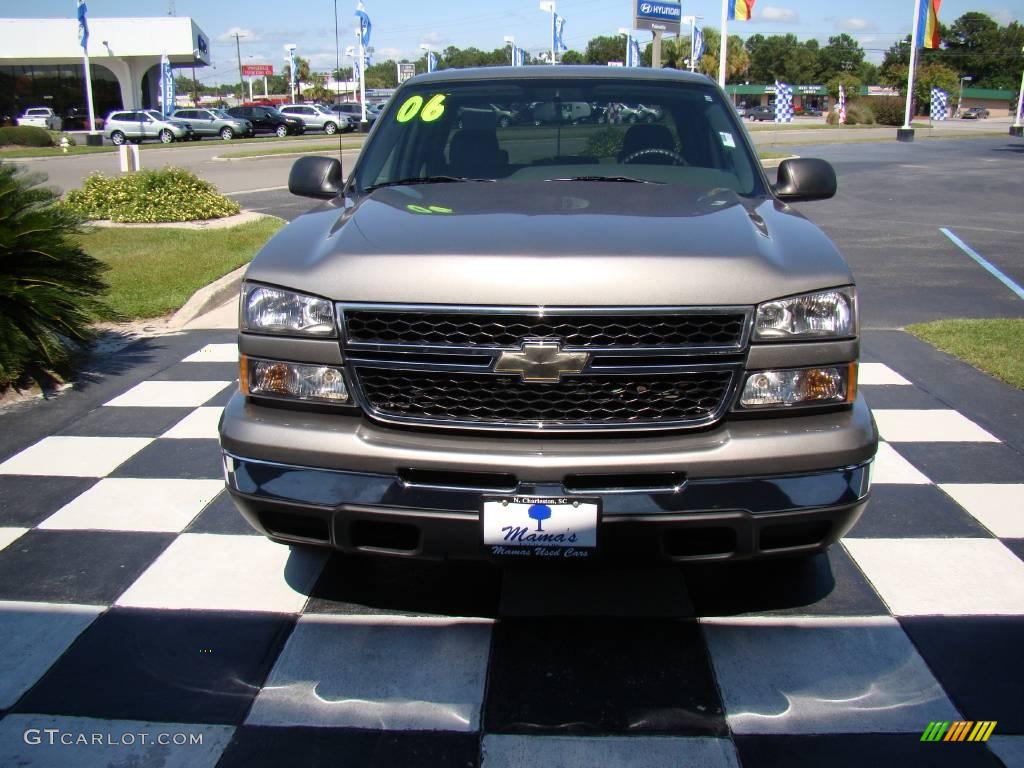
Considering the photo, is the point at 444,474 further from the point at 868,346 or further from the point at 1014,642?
the point at 868,346

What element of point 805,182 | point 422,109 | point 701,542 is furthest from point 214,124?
point 701,542

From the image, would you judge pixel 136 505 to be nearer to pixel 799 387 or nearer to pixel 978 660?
pixel 799 387

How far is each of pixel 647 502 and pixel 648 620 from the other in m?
0.77

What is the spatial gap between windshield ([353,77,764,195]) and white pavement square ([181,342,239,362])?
2.78 metres

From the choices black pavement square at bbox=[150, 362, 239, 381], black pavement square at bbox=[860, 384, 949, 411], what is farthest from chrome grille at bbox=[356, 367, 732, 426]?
black pavement square at bbox=[150, 362, 239, 381]

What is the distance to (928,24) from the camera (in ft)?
116

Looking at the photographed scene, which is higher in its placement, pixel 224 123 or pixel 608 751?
pixel 224 123

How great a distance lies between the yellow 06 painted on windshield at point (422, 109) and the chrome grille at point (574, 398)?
1.91m

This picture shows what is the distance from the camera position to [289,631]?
3061 millimetres

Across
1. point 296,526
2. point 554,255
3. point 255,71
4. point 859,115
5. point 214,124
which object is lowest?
point 296,526

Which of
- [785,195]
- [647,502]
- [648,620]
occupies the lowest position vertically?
[648,620]

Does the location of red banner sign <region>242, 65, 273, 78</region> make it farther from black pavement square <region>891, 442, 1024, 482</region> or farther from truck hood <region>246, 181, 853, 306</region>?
truck hood <region>246, 181, 853, 306</region>

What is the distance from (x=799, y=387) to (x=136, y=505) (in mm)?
2837

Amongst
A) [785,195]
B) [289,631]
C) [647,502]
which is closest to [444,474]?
[647,502]
